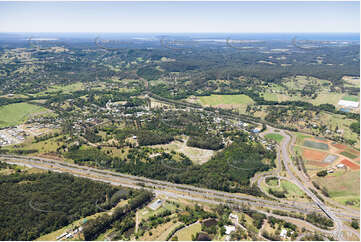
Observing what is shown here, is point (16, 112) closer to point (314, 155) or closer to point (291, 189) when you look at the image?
point (291, 189)

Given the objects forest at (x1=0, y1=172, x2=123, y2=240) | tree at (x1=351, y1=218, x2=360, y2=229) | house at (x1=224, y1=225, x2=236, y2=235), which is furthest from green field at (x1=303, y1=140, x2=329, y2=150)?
forest at (x1=0, y1=172, x2=123, y2=240)

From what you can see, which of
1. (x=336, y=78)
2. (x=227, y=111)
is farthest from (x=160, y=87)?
(x=336, y=78)

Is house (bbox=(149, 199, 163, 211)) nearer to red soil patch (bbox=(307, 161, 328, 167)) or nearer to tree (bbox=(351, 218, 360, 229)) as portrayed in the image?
tree (bbox=(351, 218, 360, 229))

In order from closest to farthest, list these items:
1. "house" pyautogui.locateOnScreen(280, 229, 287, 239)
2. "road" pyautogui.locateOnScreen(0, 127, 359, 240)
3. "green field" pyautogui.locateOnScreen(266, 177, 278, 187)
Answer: "house" pyautogui.locateOnScreen(280, 229, 287, 239) → "road" pyautogui.locateOnScreen(0, 127, 359, 240) → "green field" pyautogui.locateOnScreen(266, 177, 278, 187)

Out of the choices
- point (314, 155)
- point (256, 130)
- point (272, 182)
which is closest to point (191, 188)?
point (272, 182)

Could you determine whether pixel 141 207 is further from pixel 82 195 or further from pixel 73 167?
pixel 73 167
